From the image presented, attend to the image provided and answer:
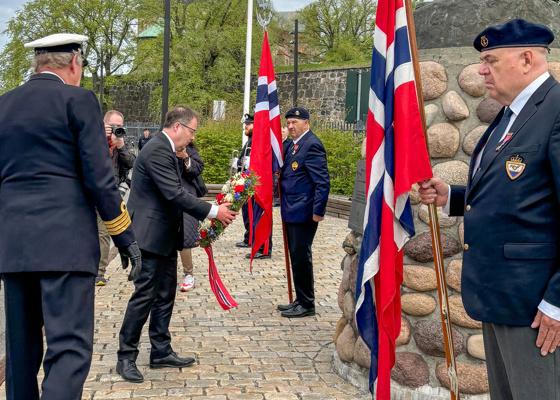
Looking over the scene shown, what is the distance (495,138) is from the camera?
3010 millimetres

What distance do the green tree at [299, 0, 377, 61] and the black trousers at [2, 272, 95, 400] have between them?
51648mm

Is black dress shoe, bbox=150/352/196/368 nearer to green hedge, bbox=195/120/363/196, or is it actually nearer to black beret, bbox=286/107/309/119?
black beret, bbox=286/107/309/119

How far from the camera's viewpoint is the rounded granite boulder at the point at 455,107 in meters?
4.41

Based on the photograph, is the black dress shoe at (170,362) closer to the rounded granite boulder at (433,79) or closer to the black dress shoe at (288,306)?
the black dress shoe at (288,306)

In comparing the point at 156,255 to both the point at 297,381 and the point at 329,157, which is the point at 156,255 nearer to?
the point at 297,381

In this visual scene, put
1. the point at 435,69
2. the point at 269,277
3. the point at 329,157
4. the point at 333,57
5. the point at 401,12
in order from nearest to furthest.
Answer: the point at 401,12, the point at 435,69, the point at 269,277, the point at 329,157, the point at 333,57

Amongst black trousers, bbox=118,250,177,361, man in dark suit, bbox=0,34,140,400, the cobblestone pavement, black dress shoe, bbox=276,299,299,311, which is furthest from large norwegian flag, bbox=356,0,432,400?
black dress shoe, bbox=276,299,299,311

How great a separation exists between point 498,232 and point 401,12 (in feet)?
5.37

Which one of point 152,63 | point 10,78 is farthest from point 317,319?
point 10,78

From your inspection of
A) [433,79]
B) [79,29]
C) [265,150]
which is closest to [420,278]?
[433,79]

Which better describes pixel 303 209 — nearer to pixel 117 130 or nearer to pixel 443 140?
pixel 117 130

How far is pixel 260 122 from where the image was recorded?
7512 millimetres

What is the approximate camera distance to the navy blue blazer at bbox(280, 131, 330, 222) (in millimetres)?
7078

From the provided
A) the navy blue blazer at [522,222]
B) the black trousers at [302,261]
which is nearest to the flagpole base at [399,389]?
the navy blue blazer at [522,222]
